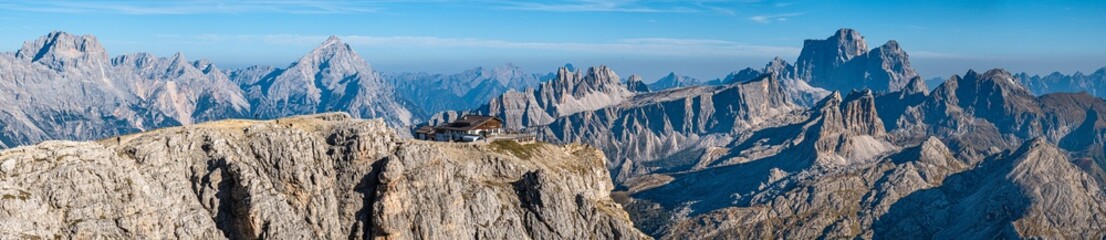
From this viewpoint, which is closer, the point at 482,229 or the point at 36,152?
the point at 36,152

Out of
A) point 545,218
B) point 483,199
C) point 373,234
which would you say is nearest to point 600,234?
point 545,218

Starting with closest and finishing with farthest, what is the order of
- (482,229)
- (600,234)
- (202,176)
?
(202,176), (482,229), (600,234)

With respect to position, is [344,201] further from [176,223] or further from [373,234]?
[176,223]

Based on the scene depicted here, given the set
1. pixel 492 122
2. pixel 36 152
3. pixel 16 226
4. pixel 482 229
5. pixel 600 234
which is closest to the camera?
pixel 16 226

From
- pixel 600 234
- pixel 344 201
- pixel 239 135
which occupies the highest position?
pixel 239 135

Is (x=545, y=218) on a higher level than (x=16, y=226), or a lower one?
lower

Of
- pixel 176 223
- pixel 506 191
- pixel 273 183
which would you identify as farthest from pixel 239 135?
pixel 506 191
